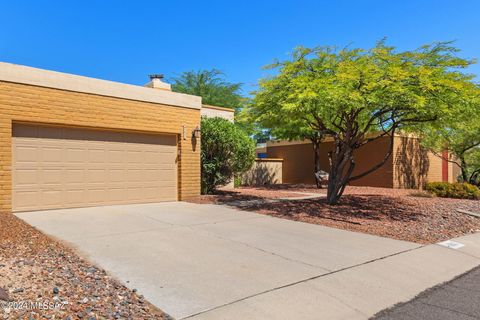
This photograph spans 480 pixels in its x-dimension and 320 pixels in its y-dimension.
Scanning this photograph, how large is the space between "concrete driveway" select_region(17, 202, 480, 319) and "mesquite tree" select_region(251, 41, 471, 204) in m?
3.15

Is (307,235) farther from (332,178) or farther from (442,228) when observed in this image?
(332,178)

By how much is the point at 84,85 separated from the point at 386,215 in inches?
364

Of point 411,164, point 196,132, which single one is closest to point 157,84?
point 196,132

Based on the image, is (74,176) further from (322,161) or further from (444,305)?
(322,161)

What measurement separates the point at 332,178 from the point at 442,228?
3692 millimetres

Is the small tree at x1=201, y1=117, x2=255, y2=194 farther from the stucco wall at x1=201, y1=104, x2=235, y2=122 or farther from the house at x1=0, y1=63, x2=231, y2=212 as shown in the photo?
the stucco wall at x1=201, y1=104, x2=235, y2=122

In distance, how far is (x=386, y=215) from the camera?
10.3 meters

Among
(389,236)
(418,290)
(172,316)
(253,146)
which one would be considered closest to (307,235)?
(389,236)

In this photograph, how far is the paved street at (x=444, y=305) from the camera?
4043 mm

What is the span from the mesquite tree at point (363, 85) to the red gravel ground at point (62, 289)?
6.16 meters

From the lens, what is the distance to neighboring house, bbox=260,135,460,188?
19.5 m

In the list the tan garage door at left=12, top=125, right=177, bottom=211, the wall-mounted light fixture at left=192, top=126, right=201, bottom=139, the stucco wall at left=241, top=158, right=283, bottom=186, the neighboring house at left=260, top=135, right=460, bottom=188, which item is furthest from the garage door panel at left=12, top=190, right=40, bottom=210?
the neighboring house at left=260, top=135, right=460, bottom=188

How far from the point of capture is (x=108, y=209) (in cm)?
1045

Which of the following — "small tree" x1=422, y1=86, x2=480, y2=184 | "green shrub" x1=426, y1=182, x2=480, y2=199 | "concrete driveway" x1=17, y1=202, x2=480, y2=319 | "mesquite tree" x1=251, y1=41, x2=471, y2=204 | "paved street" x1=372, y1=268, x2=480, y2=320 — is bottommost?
"paved street" x1=372, y1=268, x2=480, y2=320
